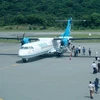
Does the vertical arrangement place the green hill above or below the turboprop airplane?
above

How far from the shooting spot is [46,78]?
2453cm

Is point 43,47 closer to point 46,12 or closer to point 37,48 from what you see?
point 37,48

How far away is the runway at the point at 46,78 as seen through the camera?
1969cm

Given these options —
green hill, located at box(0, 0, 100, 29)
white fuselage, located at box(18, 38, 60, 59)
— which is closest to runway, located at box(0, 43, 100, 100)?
white fuselage, located at box(18, 38, 60, 59)

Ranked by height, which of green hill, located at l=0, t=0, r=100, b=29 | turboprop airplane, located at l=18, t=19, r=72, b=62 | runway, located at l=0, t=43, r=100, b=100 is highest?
green hill, located at l=0, t=0, r=100, b=29

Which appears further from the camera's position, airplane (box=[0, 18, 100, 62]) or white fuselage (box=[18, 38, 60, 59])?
airplane (box=[0, 18, 100, 62])

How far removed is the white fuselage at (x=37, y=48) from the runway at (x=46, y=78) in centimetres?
87

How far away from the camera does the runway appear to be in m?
19.7

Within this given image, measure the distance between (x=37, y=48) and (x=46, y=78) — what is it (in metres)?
9.37

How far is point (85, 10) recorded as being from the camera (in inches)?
4311

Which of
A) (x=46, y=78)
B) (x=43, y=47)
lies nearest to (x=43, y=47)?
(x=43, y=47)

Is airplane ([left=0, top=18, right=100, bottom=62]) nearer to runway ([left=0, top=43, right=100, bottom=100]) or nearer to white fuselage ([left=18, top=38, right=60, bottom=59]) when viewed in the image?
white fuselage ([left=18, top=38, right=60, bottom=59])

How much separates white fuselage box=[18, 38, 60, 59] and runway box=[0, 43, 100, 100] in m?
0.87

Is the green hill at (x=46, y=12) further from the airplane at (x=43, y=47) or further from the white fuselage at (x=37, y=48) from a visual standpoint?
the white fuselage at (x=37, y=48)
